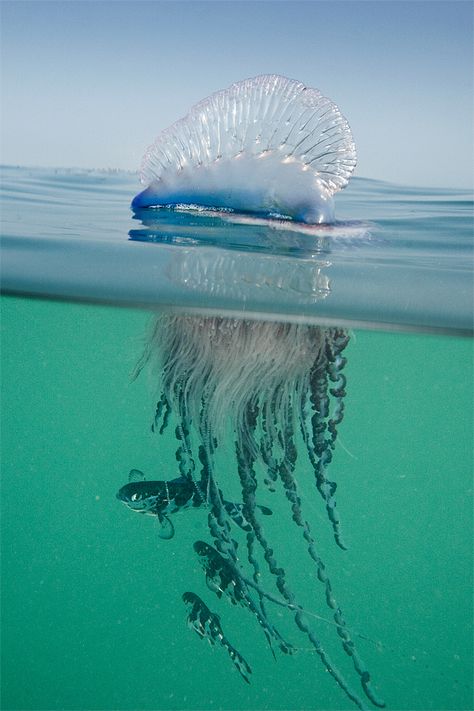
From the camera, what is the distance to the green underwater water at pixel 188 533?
3.01 m

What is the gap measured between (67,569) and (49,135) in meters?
2.05

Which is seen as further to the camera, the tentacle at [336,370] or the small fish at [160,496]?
the small fish at [160,496]

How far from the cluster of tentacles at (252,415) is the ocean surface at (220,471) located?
0.10m

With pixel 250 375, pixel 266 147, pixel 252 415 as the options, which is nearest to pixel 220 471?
pixel 252 415

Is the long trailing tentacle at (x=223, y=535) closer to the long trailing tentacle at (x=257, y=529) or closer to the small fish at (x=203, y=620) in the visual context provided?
the long trailing tentacle at (x=257, y=529)

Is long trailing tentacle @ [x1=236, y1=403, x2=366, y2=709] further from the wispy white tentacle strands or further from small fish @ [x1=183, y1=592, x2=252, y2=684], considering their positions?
the wispy white tentacle strands

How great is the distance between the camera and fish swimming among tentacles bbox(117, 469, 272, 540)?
2.73 m

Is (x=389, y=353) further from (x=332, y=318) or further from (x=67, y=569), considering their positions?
(x=67, y=569)

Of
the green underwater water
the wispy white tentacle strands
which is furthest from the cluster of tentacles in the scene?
the wispy white tentacle strands

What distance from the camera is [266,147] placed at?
2951 millimetres

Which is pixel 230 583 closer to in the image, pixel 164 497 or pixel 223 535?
pixel 223 535

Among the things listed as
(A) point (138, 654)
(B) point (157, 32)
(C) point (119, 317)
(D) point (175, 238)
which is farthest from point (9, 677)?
Result: (B) point (157, 32)

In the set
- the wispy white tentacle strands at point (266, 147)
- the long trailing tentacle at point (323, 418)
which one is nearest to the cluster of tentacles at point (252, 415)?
the long trailing tentacle at point (323, 418)

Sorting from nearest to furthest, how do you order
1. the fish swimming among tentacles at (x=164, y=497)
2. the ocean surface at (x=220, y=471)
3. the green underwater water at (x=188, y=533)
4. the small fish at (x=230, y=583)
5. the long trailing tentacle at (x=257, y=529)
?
the long trailing tentacle at (x=257, y=529), the small fish at (x=230, y=583), the fish swimming among tentacles at (x=164, y=497), the ocean surface at (x=220, y=471), the green underwater water at (x=188, y=533)
